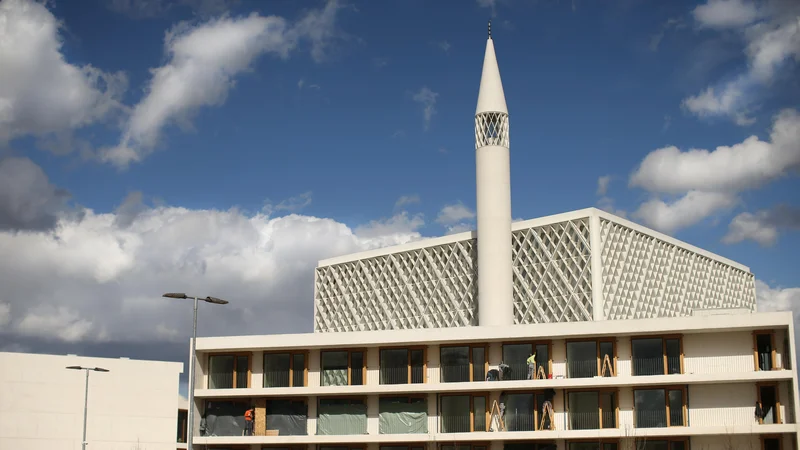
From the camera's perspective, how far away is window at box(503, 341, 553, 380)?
1901 inches

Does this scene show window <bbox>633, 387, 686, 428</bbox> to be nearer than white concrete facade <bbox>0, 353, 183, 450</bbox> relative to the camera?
Yes

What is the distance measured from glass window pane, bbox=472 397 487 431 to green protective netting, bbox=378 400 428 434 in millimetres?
2443

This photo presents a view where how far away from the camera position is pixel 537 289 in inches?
3551

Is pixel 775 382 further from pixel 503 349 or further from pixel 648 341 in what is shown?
pixel 503 349

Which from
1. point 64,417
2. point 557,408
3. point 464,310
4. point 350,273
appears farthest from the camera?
point 350,273

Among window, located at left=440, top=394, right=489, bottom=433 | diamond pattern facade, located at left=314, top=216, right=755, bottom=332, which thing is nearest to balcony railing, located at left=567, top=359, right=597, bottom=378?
window, located at left=440, top=394, right=489, bottom=433

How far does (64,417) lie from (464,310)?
43.5 m

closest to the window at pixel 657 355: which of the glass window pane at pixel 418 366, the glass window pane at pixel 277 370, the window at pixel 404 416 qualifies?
the glass window pane at pixel 418 366

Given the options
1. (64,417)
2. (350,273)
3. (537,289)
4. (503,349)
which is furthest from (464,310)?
(503,349)

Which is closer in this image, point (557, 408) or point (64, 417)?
point (557, 408)

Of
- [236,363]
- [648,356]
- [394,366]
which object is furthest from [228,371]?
[648,356]

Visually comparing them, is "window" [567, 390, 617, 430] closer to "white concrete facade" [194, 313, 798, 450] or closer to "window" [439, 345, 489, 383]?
"white concrete facade" [194, 313, 798, 450]

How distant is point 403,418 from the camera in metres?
50.1

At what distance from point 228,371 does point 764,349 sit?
2574 centimetres
